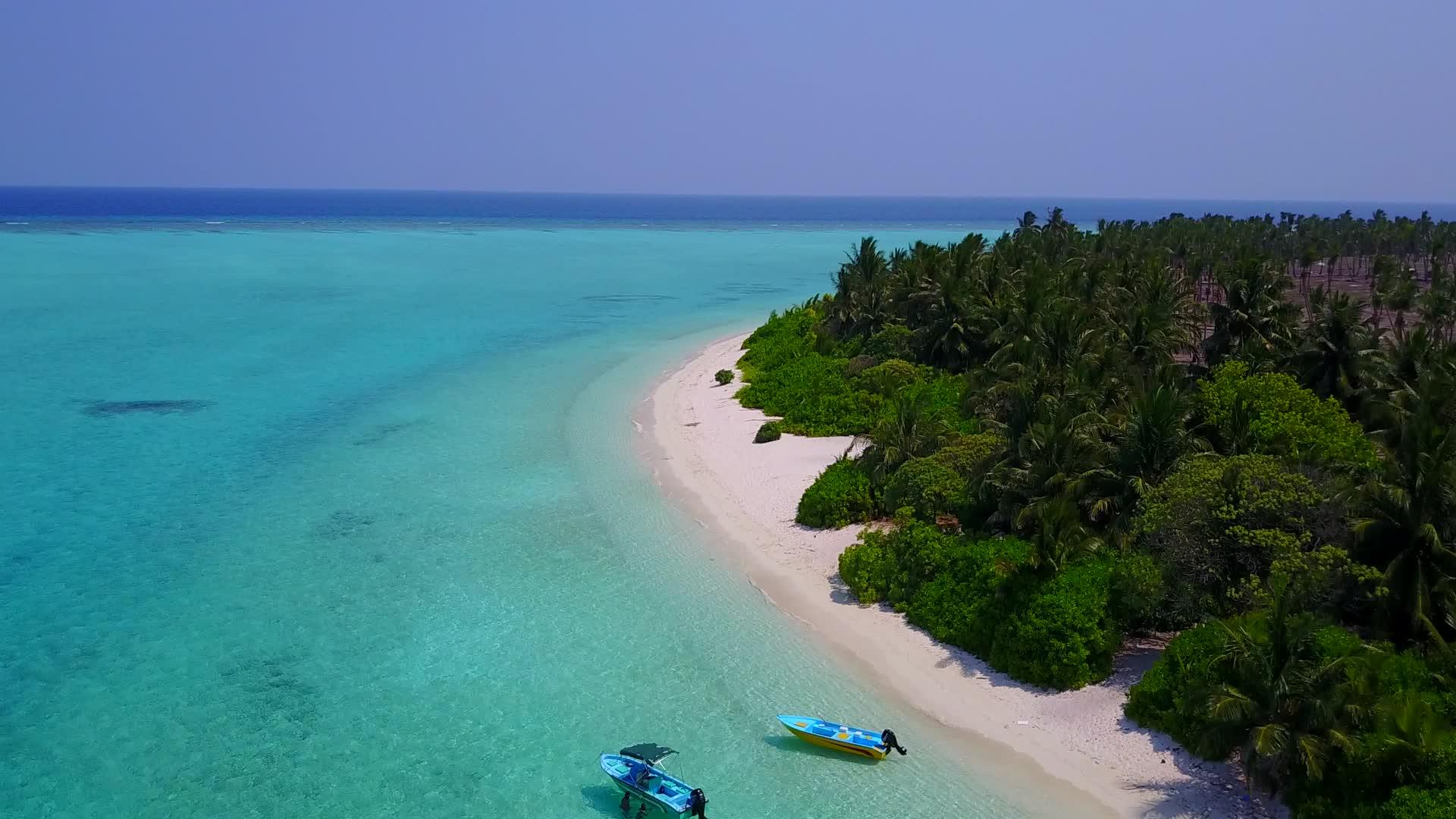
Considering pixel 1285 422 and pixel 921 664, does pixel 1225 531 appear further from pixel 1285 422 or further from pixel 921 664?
pixel 921 664

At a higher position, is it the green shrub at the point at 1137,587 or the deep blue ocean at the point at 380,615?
the green shrub at the point at 1137,587

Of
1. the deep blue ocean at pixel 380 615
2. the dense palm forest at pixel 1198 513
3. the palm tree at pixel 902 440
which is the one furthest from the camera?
the palm tree at pixel 902 440

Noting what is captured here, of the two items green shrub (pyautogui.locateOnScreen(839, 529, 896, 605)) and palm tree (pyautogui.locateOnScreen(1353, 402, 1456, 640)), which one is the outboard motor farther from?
palm tree (pyautogui.locateOnScreen(1353, 402, 1456, 640))

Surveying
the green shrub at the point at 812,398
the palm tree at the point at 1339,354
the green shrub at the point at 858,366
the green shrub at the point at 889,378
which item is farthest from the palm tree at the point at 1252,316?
the green shrub at the point at 858,366

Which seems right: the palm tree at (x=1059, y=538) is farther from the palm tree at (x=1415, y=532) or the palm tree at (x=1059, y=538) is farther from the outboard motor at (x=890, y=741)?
the palm tree at (x=1415, y=532)

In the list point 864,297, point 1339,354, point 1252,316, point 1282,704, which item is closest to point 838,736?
point 1282,704

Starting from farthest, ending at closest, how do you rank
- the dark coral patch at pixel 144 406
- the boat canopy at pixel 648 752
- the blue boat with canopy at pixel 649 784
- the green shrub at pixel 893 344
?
the dark coral patch at pixel 144 406, the green shrub at pixel 893 344, the boat canopy at pixel 648 752, the blue boat with canopy at pixel 649 784

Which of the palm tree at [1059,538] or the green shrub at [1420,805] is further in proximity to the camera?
the palm tree at [1059,538]
